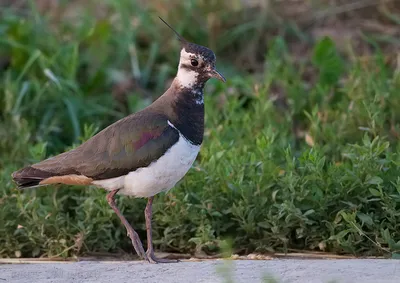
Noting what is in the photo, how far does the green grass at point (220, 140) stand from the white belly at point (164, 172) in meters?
0.42

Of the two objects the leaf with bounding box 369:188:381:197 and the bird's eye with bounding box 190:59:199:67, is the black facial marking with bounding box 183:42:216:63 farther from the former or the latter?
the leaf with bounding box 369:188:381:197

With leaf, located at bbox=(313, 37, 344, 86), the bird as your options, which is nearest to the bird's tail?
the bird

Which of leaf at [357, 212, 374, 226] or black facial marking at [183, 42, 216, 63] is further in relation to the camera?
black facial marking at [183, 42, 216, 63]

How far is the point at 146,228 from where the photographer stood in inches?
217

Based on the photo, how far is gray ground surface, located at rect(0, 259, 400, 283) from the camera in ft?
13.9

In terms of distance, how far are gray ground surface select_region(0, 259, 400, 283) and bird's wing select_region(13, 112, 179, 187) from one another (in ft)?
→ 1.86

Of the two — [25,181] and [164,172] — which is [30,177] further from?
[164,172]

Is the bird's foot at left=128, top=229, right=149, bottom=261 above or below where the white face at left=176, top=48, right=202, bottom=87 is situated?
below

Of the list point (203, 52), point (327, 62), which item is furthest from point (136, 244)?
point (327, 62)

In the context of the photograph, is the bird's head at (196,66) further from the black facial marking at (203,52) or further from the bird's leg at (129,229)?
the bird's leg at (129,229)

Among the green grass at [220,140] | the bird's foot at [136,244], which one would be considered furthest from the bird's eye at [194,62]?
the bird's foot at [136,244]

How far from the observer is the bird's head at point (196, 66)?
5344 millimetres

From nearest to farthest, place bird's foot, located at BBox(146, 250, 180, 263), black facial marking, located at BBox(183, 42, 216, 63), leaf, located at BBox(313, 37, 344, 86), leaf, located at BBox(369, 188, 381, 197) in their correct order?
leaf, located at BBox(369, 188, 381, 197) < bird's foot, located at BBox(146, 250, 180, 263) < black facial marking, located at BBox(183, 42, 216, 63) < leaf, located at BBox(313, 37, 344, 86)

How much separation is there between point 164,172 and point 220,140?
4.81ft
